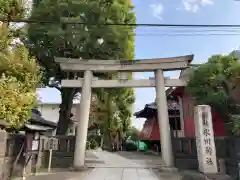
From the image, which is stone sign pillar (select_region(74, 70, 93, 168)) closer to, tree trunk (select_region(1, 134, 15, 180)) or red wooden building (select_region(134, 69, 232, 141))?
tree trunk (select_region(1, 134, 15, 180))

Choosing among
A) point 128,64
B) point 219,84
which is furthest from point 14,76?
point 219,84

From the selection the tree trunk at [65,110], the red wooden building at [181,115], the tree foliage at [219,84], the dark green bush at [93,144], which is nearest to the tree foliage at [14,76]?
the tree trunk at [65,110]

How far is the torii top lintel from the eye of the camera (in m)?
12.3

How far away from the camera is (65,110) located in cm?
1575

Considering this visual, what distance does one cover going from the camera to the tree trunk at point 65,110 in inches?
610

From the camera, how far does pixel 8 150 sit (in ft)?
26.3

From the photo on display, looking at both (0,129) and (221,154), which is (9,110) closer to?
(0,129)

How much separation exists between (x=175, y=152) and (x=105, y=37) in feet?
26.5

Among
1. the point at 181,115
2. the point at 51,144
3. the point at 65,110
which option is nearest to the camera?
the point at 51,144

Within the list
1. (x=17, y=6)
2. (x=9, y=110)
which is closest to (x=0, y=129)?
(x=9, y=110)

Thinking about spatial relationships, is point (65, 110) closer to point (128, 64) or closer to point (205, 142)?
point (128, 64)

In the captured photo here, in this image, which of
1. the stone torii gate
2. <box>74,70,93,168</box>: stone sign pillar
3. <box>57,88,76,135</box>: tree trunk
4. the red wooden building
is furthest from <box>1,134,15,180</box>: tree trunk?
the red wooden building

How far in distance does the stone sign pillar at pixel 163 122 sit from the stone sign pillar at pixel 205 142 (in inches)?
74.8

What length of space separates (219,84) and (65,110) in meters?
10.3
